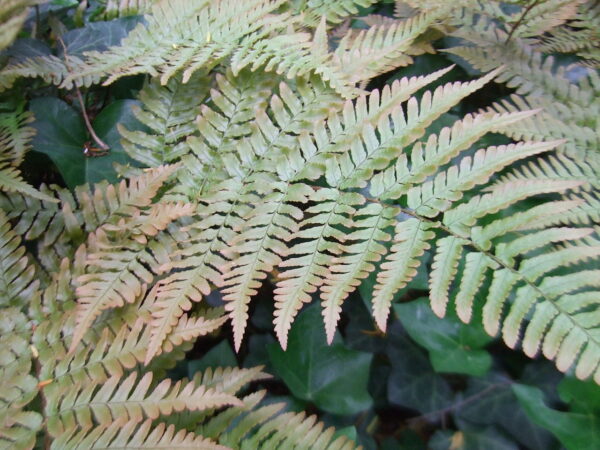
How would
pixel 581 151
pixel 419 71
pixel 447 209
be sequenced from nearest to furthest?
1. pixel 447 209
2. pixel 581 151
3. pixel 419 71

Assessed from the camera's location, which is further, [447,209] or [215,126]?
[215,126]

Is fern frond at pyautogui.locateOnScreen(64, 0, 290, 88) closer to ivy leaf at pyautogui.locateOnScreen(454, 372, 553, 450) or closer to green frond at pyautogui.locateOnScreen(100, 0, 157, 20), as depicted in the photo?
green frond at pyautogui.locateOnScreen(100, 0, 157, 20)

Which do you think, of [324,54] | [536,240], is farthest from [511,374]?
[324,54]

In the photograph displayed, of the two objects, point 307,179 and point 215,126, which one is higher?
point 215,126

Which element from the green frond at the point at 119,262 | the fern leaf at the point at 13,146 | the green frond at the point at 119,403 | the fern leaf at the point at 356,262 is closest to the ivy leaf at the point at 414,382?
the fern leaf at the point at 356,262

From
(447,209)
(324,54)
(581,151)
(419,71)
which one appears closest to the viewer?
(447,209)

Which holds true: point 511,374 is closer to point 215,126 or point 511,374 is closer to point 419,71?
point 419,71

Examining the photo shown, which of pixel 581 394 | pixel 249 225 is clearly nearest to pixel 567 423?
pixel 581 394
